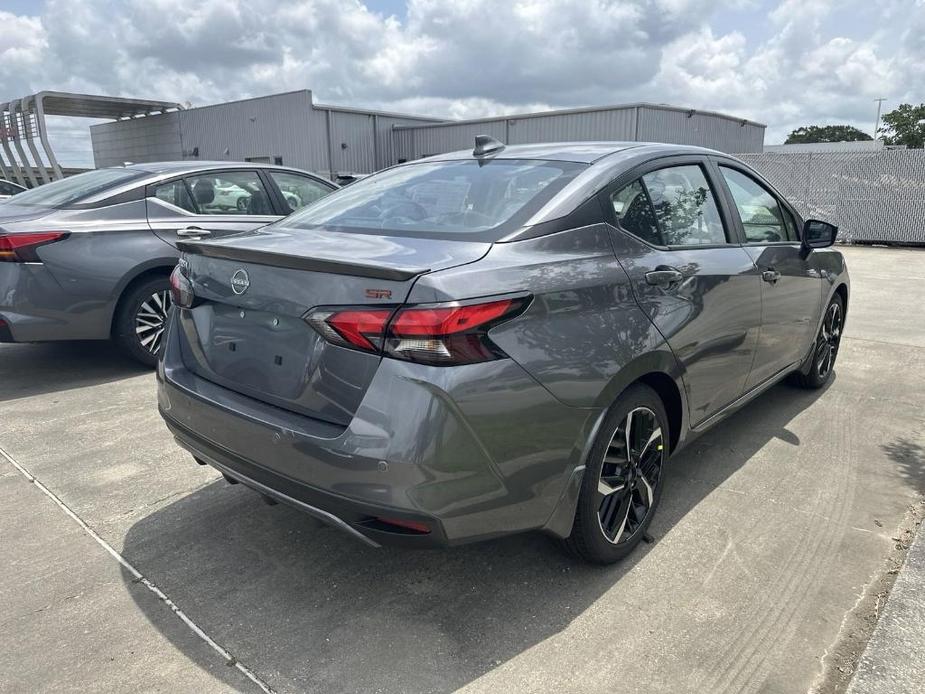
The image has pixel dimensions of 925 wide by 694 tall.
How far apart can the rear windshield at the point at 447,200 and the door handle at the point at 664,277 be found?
1.66 ft

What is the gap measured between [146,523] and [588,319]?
2185 millimetres

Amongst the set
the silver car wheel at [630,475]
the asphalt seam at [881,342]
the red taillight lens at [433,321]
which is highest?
the red taillight lens at [433,321]

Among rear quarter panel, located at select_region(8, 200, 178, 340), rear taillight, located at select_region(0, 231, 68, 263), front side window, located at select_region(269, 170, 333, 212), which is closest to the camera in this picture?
rear taillight, located at select_region(0, 231, 68, 263)

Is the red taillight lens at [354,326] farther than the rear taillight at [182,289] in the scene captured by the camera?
No

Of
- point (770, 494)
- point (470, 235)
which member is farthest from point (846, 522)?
point (470, 235)

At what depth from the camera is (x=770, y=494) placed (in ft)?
11.0

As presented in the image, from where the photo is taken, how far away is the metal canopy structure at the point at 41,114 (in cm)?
2580

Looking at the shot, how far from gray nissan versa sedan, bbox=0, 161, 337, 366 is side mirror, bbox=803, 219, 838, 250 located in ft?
12.9

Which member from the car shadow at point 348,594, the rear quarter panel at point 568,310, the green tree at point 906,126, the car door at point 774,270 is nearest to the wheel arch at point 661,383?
the rear quarter panel at point 568,310

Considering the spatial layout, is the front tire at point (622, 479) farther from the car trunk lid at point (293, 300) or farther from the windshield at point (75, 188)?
the windshield at point (75, 188)

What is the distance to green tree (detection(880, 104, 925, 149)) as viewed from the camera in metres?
46.9

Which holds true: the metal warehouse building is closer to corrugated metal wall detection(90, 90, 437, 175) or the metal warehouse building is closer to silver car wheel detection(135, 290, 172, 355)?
corrugated metal wall detection(90, 90, 437, 175)

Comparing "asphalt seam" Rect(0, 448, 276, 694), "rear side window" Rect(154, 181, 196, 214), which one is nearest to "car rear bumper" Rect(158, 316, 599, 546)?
"asphalt seam" Rect(0, 448, 276, 694)

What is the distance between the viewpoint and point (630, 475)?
2.68 m
